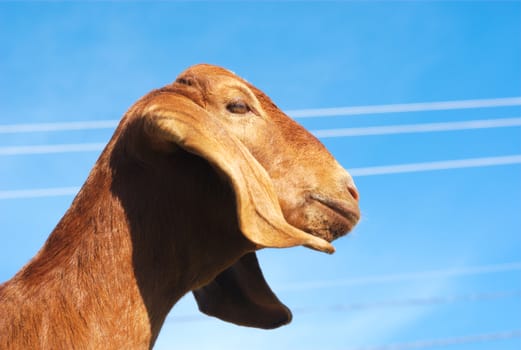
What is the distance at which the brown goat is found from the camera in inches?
192

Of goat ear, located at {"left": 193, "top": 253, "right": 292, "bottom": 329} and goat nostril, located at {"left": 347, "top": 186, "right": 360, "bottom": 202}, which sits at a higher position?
goat nostril, located at {"left": 347, "top": 186, "right": 360, "bottom": 202}

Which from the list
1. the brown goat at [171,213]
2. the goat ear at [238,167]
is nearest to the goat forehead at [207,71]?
the brown goat at [171,213]

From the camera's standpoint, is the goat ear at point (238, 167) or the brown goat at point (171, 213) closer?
the goat ear at point (238, 167)

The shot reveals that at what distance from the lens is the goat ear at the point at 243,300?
20.1 ft

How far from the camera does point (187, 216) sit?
209 inches

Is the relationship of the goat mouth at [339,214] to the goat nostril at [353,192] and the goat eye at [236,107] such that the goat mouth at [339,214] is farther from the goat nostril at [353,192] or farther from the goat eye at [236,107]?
the goat eye at [236,107]

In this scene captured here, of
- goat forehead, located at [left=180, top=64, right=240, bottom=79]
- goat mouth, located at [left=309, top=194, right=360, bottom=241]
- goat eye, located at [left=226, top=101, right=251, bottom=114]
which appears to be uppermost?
goat forehead, located at [left=180, top=64, right=240, bottom=79]

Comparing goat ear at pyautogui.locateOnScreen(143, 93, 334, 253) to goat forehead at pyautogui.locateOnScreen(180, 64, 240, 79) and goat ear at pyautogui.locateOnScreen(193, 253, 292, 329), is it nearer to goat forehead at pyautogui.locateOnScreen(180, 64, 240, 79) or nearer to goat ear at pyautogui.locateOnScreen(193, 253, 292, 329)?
goat forehead at pyautogui.locateOnScreen(180, 64, 240, 79)

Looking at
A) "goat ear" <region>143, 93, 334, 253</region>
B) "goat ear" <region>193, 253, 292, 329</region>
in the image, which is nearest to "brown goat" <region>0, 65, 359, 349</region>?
"goat ear" <region>143, 93, 334, 253</region>

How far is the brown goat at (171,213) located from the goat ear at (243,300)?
2.17 feet

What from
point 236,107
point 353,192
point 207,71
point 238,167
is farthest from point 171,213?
point 353,192

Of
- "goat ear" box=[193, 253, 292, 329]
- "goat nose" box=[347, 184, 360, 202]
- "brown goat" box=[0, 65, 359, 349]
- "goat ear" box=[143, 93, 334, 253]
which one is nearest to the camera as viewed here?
"goat ear" box=[143, 93, 334, 253]

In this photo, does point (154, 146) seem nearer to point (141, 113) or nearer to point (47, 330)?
point (141, 113)

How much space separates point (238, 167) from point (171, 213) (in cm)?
62
